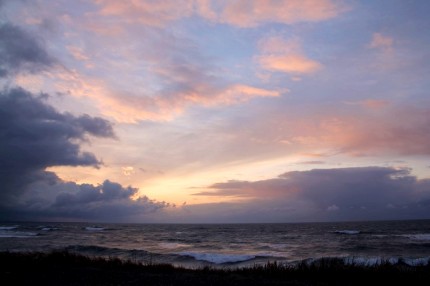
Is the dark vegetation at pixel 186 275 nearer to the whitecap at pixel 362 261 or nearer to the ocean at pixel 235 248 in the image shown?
the whitecap at pixel 362 261

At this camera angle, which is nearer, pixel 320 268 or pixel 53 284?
pixel 53 284

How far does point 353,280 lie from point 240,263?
A: 13.7 metres

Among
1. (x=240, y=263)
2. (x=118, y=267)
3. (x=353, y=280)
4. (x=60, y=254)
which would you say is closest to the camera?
(x=353, y=280)

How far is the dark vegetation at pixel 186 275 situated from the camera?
1292 centimetres

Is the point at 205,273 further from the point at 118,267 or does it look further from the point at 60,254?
the point at 60,254

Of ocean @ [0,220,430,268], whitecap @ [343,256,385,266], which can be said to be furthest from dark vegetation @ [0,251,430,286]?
ocean @ [0,220,430,268]

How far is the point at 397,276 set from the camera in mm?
13516

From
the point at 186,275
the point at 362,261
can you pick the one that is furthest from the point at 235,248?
the point at 186,275

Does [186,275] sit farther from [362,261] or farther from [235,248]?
[235,248]

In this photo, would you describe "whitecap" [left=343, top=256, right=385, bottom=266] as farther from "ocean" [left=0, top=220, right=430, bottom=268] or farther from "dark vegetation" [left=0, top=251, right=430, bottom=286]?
"dark vegetation" [left=0, top=251, right=430, bottom=286]

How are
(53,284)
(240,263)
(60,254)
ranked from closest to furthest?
(53,284) < (60,254) < (240,263)

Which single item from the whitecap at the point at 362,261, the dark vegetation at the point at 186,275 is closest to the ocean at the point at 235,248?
the whitecap at the point at 362,261

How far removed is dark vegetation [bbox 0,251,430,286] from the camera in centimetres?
1292

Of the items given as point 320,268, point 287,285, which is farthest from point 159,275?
point 320,268
